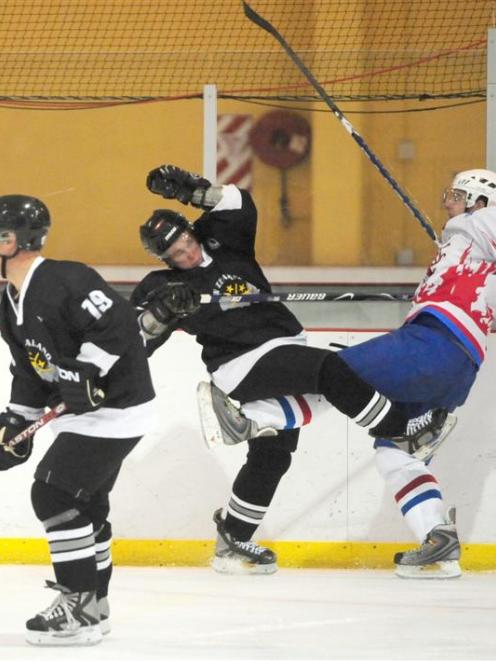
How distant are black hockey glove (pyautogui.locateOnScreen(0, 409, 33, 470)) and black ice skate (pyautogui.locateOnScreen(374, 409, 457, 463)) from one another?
1.24 metres

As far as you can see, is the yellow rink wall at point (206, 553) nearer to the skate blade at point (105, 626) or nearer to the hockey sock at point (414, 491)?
the hockey sock at point (414, 491)

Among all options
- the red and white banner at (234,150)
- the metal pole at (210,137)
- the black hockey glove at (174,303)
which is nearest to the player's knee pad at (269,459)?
the black hockey glove at (174,303)

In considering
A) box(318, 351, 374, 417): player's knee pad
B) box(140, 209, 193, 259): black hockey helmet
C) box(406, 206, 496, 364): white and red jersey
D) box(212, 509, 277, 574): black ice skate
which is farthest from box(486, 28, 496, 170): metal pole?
box(212, 509, 277, 574): black ice skate

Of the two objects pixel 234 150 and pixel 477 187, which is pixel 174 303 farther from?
pixel 234 150

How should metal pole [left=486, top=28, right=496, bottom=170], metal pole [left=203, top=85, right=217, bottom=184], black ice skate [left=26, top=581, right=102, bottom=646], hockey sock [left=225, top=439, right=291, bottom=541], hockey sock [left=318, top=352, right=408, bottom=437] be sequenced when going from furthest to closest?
metal pole [left=203, top=85, right=217, bottom=184]
metal pole [left=486, top=28, right=496, bottom=170]
hockey sock [left=225, top=439, right=291, bottom=541]
hockey sock [left=318, top=352, right=408, bottom=437]
black ice skate [left=26, top=581, right=102, bottom=646]

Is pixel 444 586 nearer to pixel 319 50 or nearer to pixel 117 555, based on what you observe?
pixel 117 555

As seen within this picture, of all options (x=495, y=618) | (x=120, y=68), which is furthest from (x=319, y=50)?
(x=495, y=618)

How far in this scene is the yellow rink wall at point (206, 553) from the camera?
14.8ft

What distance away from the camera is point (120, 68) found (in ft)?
22.6

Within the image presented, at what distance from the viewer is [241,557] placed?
172 inches

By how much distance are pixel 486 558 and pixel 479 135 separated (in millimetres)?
2765

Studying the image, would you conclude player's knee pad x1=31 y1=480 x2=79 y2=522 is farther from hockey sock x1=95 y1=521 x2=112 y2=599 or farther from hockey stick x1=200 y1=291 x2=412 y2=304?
hockey stick x1=200 y1=291 x2=412 y2=304

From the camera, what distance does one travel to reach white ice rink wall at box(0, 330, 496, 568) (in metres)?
4.50

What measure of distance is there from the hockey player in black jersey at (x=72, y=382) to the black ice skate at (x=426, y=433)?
1.10 m
